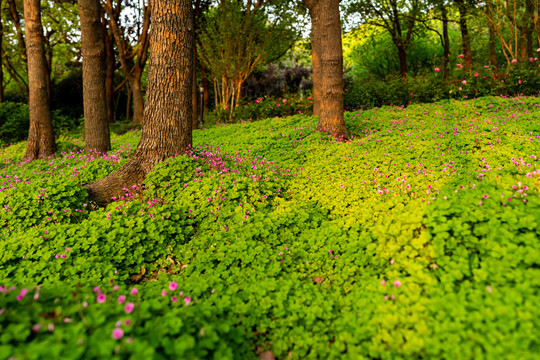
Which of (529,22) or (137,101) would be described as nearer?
(529,22)

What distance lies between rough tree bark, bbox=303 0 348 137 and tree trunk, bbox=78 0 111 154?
19.6 ft

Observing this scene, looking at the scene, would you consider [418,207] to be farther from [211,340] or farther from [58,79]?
[58,79]

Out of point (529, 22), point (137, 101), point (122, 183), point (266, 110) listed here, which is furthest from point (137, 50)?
point (529, 22)

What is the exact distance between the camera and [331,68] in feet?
24.3

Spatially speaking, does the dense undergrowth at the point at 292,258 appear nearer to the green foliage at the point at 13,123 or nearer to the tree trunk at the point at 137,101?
the tree trunk at the point at 137,101

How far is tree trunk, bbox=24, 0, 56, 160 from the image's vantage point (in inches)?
334

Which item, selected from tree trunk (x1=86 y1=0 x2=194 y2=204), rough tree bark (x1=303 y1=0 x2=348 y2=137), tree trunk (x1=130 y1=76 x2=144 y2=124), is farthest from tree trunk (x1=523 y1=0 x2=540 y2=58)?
tree trunk (x1=130 y1=76 x2=144 y2=124)

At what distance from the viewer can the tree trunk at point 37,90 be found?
8477 millimetres

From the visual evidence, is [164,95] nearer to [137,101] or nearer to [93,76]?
[93,76]

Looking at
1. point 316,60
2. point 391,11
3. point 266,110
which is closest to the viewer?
point 316,60

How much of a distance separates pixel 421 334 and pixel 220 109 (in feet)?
50.6

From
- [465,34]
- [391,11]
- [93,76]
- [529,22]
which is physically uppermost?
[391,11]

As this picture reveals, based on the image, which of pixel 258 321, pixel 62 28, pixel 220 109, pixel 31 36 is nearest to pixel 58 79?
pixel 62 28

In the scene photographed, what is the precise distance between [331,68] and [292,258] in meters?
5.51
